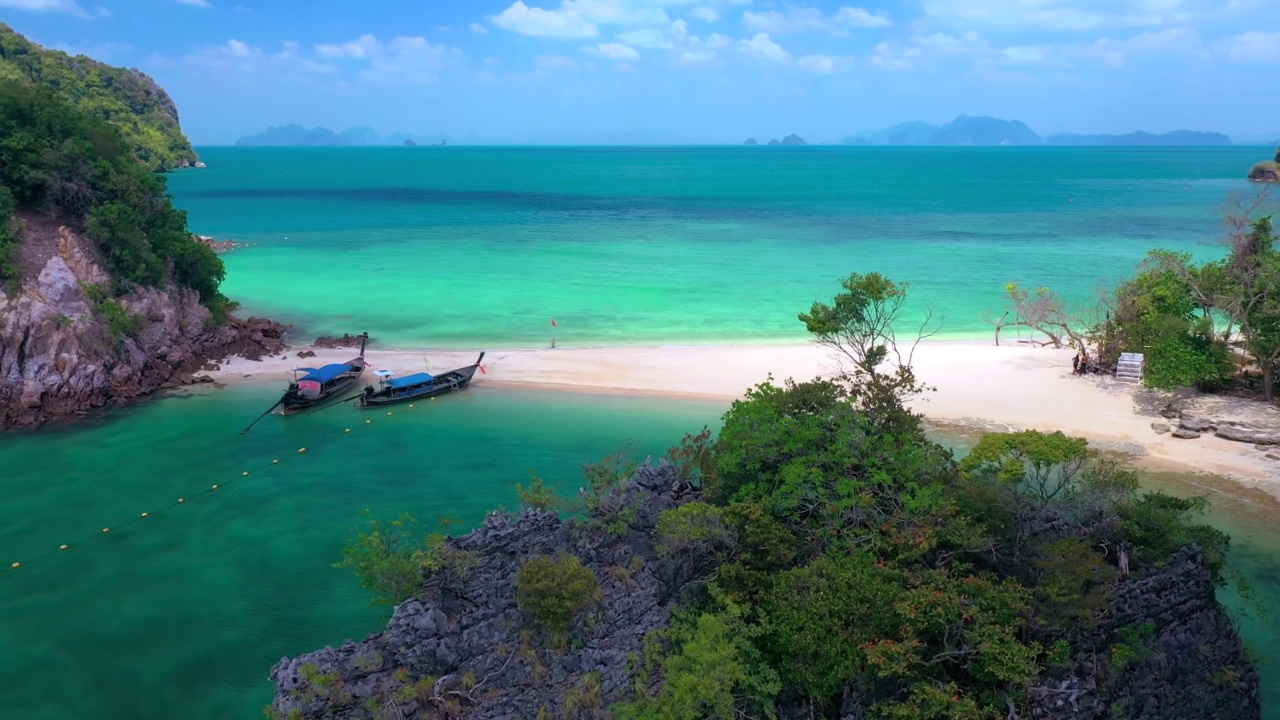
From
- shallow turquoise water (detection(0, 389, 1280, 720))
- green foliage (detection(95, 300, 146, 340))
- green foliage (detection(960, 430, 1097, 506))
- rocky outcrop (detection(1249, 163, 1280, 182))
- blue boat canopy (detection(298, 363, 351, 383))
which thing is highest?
rocky outcrop (detection(1249, 163, 1280, 182))

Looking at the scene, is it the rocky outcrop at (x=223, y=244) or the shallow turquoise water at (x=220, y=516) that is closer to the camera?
the shallow turquoise water at (x=220, y=516)

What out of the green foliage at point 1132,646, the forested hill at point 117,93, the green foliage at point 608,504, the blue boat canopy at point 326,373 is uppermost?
the forested hill at point 117,93

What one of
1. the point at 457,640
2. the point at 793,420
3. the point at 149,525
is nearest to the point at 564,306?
the point at 149,525

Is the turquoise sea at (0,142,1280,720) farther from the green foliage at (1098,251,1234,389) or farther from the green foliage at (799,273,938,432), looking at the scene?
the green foliage at (799,273,938,432)

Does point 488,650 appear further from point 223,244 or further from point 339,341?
point 223,244

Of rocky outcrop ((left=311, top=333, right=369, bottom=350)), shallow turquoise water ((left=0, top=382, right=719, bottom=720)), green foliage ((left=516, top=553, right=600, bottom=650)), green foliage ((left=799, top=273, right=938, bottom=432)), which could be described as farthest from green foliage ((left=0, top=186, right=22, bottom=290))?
green foliage ((left=799, top=273, right=938, bottom=432))

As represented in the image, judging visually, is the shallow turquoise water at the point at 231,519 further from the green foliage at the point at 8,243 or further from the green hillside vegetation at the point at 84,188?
the green hillside vegetation at the point at 84,188

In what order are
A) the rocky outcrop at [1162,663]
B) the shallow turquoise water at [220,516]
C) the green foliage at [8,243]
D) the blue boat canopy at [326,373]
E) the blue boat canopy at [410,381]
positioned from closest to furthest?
1. the rocky outcrop at [1162,663]
2. the shallow turquoise water at [220,516]
3. the green foliage at [8,243]
4. the blue boat canopy at [326,373]
5. the blue boat canopy at [410,381]

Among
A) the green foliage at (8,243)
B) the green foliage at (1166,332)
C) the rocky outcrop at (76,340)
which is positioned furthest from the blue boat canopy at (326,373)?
the green foliage at (1166,332)
